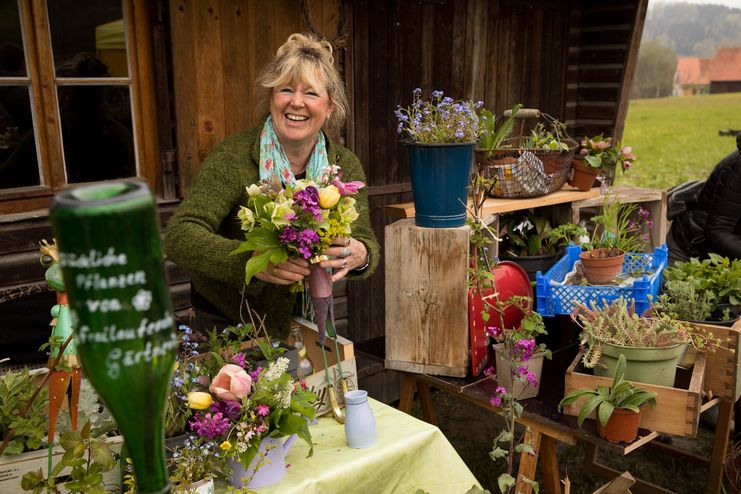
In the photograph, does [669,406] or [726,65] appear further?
[726,65]

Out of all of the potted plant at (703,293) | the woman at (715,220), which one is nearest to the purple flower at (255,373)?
the potted plant at (703,293)

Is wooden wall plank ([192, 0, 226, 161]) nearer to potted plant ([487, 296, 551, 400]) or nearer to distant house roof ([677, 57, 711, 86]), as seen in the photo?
potted plant ([487, 296, 551, 400])

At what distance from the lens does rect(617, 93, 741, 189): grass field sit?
1606 centimetres

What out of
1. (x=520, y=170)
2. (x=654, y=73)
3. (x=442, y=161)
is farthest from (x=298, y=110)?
(x=654, y=73)

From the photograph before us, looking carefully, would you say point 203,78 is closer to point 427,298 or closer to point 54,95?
point 54,95

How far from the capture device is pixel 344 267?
2166 millimetres

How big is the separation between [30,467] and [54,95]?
6.06ft

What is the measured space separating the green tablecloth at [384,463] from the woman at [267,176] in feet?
1.68

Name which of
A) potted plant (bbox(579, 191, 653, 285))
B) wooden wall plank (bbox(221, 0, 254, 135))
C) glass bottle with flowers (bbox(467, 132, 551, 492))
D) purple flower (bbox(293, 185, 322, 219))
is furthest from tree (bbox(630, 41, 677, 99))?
purple flower (bbox(293, 185, 322, 219))

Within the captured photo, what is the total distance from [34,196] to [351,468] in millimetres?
1939

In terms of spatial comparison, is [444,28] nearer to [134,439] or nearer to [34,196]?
[34,196]

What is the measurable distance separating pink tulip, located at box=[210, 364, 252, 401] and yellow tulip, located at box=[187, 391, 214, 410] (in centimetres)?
3

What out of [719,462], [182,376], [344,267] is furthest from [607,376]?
[182,376]

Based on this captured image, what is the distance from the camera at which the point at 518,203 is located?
3115 millimetres
